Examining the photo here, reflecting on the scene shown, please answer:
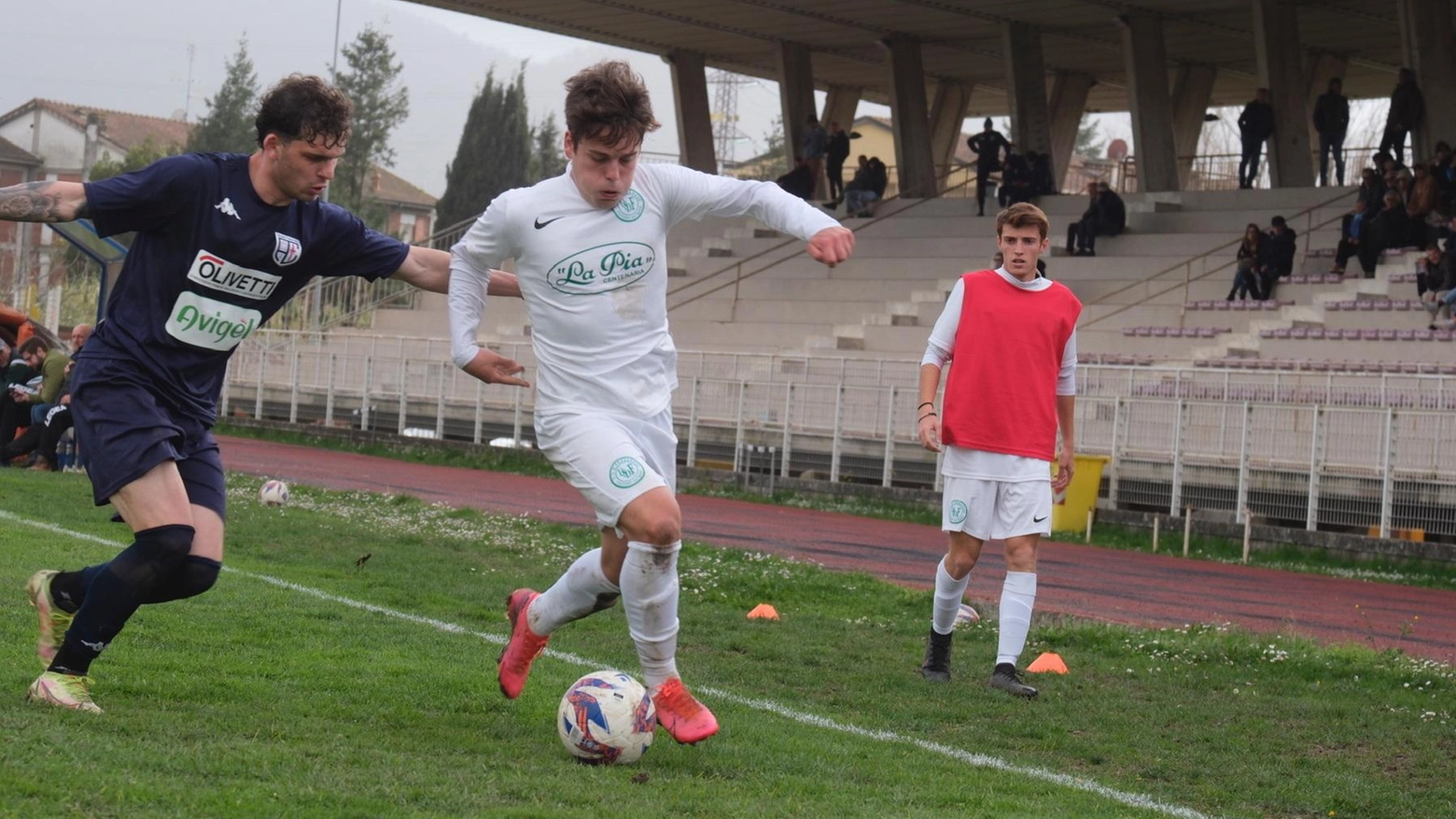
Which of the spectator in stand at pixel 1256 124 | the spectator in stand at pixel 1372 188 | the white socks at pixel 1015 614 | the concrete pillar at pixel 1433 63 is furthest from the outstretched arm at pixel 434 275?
the spectator in stand at pixel 1256 124

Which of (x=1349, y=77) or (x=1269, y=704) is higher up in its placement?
(x=1349, y=77)

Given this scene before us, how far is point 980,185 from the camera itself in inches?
1288

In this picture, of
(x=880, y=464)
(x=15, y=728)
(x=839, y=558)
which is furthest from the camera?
(x=880, y=464)

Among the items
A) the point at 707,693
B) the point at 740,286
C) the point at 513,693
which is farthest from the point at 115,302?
the point at 740,286

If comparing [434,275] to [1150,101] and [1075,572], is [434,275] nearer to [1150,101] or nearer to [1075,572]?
[1075,572]

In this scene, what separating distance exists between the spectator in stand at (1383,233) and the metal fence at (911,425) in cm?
633

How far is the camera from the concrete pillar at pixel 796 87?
130 feet

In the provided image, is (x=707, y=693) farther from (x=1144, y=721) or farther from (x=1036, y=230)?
(x=1036, y=230)

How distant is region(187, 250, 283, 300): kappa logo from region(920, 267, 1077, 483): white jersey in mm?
3003

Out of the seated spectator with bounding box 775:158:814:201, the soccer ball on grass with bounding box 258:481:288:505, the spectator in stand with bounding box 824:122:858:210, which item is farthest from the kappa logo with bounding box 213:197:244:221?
the spectator in stand with bounding box 824:122:858:210

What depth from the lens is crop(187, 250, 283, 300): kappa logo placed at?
5430 millimetres

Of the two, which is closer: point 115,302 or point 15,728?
point 15,728

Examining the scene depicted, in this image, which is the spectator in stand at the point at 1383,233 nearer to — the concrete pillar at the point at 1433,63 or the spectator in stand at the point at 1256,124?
the concrete pillar at the point at 1433,63

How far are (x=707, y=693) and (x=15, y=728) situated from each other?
2637mm
